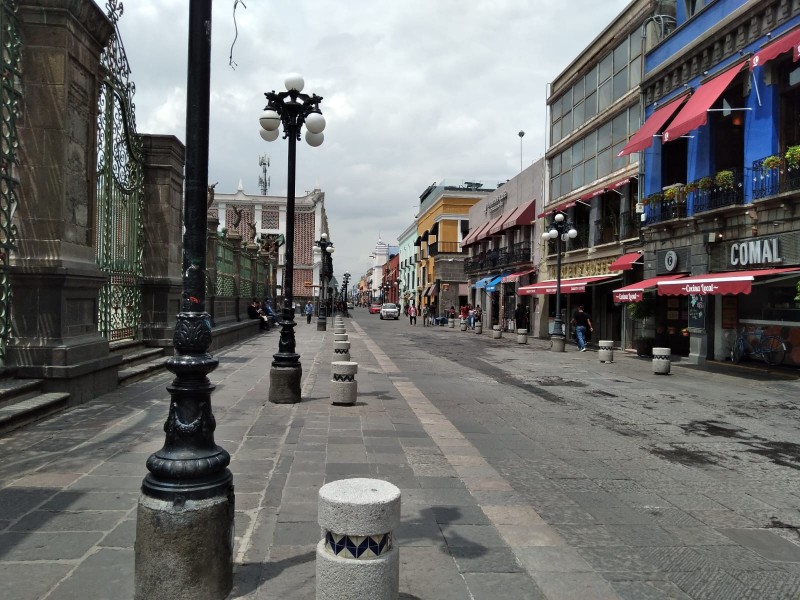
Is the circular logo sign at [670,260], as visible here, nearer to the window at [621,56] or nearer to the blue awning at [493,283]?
the window at [621,56]

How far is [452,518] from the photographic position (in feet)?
14.8

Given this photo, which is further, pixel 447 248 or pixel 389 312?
pixel 389 312

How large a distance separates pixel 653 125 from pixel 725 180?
3560 mm

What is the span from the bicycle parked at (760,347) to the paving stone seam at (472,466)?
1001cm

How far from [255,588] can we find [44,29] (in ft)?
24.2

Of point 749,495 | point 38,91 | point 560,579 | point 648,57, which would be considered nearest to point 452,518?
point 560,579

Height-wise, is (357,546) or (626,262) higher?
(626,262)

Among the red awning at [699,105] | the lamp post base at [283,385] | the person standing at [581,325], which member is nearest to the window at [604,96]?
the red awning at [699,105]

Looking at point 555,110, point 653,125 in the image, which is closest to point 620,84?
point 653,125

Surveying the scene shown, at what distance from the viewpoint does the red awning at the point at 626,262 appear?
21031 millimetres

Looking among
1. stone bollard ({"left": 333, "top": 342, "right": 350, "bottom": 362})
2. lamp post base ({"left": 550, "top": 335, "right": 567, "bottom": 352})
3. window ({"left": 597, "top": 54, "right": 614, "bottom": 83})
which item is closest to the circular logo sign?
lamp post base ({"left": 550, "top": 335, "right": 567, "bottom": 352})

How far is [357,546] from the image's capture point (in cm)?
258

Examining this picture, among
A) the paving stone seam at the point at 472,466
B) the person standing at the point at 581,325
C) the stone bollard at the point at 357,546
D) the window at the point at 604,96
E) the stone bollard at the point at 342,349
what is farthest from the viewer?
the window at the point at 604,96

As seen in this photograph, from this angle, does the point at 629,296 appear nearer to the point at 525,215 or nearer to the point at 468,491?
the point at 525,215
